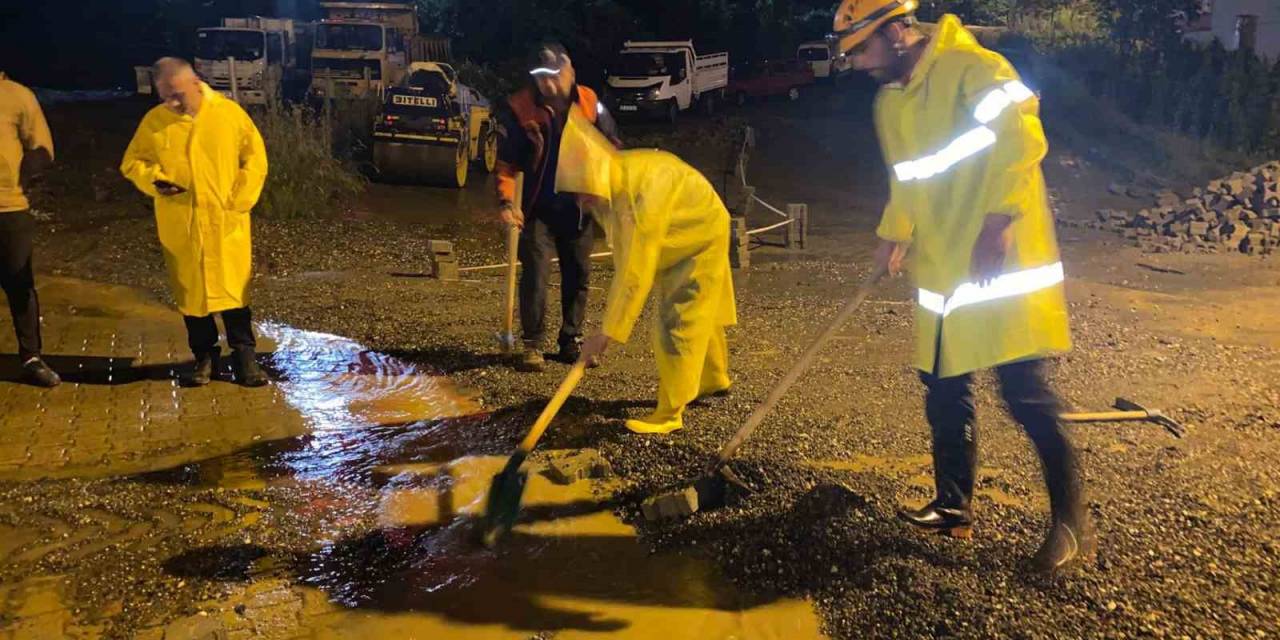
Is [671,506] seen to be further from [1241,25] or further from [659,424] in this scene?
[1241,25]

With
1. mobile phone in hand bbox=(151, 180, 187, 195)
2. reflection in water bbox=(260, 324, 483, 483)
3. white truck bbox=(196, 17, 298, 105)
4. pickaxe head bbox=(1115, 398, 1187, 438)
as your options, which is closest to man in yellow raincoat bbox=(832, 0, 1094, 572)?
pickaxe head bbox=(1115, 398, 1187, 438)

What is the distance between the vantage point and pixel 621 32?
95.8ft

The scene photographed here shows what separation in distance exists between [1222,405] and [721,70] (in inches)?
833

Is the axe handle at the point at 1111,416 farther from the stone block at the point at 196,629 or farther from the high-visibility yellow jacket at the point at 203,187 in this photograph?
the high-visibility yellow jacket at the point at 203,187

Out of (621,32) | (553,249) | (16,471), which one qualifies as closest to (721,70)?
(621,32)

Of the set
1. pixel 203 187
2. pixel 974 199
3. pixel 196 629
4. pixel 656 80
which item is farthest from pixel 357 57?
pixel 974 199

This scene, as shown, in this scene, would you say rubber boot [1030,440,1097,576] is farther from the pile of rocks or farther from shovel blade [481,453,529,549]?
the pile of rocks

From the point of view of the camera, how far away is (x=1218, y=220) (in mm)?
12477

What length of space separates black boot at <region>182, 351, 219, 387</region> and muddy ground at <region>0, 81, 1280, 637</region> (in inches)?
44.8

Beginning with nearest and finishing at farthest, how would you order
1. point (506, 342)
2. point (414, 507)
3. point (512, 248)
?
point (414, 507) < point (512, 248) < point (506, 342)

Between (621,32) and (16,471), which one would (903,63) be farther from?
(621,32)

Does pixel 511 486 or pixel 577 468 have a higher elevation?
pixel 511 486

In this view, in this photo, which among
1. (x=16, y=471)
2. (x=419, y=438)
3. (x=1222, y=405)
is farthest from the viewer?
(x=1222, y=405)

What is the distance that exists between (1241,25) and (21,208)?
84.9 feet
